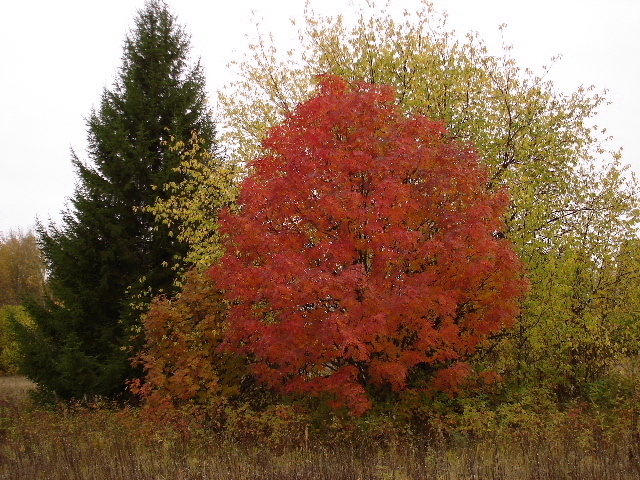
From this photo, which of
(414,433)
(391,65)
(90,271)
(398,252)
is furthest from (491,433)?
(90,271)

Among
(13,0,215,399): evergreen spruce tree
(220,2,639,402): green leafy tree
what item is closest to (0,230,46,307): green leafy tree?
(13,0,215,399): evergreen spruce tree

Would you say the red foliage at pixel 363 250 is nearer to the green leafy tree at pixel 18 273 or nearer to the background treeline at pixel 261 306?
the background treeline at pixel 261 306

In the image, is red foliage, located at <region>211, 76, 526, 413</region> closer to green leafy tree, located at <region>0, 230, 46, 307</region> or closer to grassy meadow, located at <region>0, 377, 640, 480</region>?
grassy meadow, located at <region>0, 377, 640, 480</region>

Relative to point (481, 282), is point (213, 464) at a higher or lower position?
lower

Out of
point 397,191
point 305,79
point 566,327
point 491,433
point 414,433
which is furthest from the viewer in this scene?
point 305,79

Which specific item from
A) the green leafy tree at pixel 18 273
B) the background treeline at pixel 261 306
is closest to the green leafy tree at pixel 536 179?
the background treeline at pixel 261 306

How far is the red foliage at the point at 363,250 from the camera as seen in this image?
979 centimetres

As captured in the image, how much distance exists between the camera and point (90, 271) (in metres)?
19.3

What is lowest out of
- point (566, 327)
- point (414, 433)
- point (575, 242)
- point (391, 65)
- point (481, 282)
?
point (414, 433)

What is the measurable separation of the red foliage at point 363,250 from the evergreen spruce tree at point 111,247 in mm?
8251

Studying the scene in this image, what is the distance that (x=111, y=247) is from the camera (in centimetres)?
1895

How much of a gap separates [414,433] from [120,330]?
11.1 metres

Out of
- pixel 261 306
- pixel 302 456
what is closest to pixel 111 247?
pixel 261 306

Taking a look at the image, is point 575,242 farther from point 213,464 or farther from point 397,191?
point 213,464
